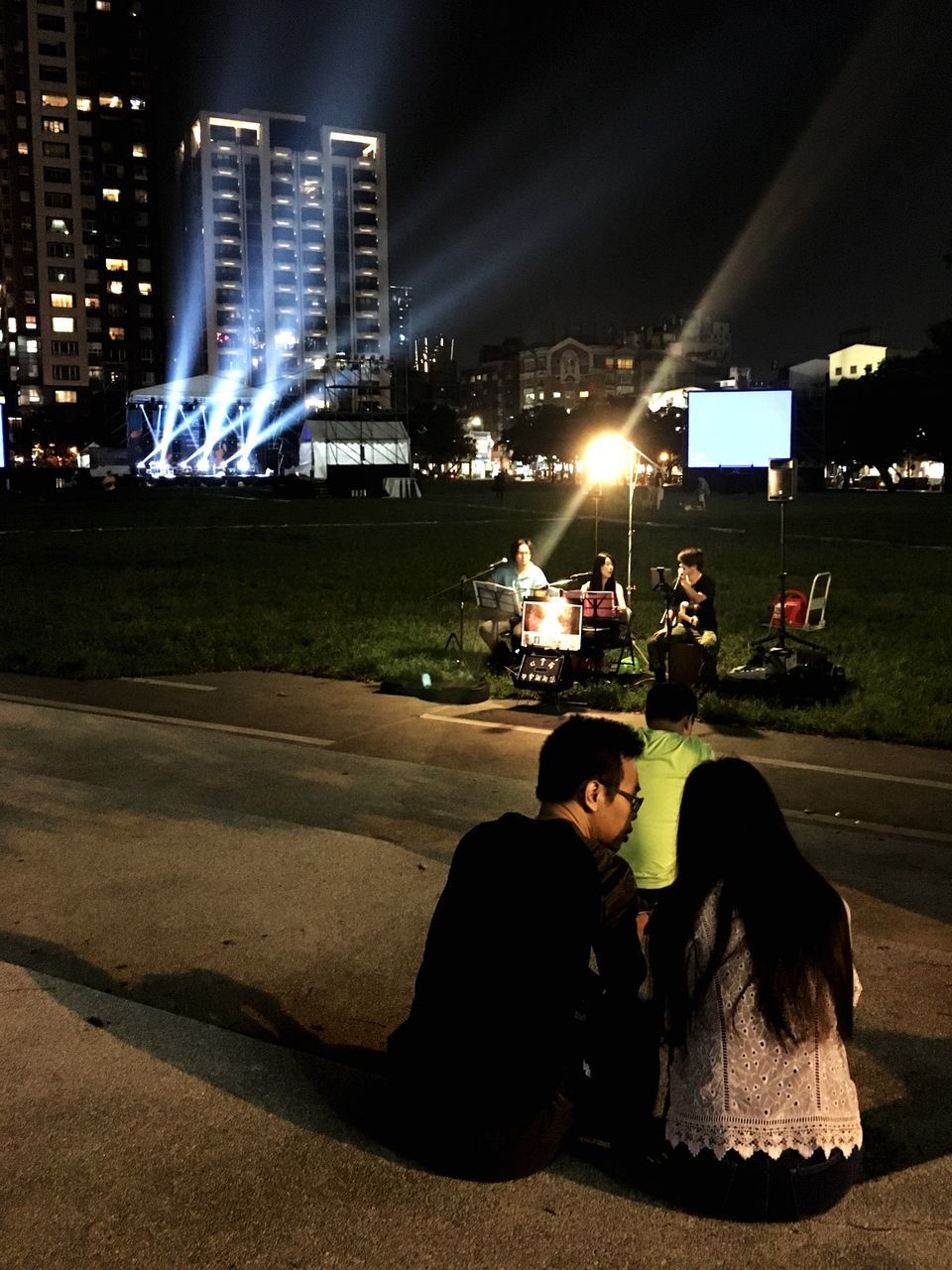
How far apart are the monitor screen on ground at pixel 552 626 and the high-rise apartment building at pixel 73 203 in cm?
13918

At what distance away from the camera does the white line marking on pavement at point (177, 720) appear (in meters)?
9.43

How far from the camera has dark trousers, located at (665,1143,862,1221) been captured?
9.43 feet

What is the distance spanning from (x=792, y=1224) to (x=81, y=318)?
528ft

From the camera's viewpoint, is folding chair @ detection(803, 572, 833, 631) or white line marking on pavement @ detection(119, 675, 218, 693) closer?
white line marking on pavement @ detection(119, 675, 218, 693)

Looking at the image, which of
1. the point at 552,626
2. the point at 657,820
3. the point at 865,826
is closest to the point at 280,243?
the point at 552,626

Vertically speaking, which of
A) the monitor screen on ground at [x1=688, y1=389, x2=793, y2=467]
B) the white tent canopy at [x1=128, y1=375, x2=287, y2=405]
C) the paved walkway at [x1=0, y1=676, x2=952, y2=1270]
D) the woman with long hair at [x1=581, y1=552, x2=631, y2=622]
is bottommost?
the paved walkway at [x1=0, y1=676, x2=952, y2=1270]

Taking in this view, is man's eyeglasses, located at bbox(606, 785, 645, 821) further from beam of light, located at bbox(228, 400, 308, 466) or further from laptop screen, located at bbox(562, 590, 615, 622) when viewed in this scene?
beam of light, located at bbox(228, 400, 308, 466)

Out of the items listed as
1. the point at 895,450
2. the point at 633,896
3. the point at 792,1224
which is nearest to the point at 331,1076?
the point at 633,896

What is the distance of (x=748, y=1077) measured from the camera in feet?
9.25

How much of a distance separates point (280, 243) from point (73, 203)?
27.6m

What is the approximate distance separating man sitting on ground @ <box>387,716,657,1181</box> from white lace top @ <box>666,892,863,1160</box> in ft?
1.18

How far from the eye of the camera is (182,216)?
169000 mm

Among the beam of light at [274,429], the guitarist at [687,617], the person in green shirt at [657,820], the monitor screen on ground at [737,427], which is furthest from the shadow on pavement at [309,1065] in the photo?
the beam of light at [274,429]

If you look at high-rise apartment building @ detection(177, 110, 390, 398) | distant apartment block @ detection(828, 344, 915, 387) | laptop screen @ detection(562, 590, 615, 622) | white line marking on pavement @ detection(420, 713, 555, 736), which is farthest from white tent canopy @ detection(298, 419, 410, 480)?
distant apartment block @ detection(828, 344, 915, 387)
